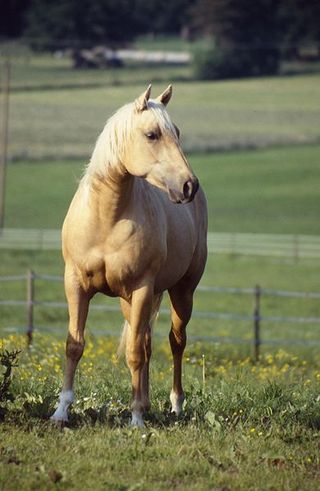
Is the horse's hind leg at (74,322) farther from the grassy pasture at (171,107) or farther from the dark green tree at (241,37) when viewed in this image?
the dark green tree at (241,37)

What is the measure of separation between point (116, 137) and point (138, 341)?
137 centimetres

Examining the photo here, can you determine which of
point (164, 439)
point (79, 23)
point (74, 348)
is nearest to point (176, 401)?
point (74, 348)

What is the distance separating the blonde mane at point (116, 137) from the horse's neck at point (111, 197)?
67 millimetres

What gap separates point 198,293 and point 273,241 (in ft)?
48.7

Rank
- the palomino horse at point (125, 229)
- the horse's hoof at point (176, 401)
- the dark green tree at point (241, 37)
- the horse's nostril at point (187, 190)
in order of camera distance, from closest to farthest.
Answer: the horse's nostril at point (187, 190) < the palomino horse at point (125, 229) < the horse's hoof at point (176, 401) < the dark green tree at point (241, 37)

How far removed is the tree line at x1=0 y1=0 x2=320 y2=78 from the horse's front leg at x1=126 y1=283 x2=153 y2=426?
7589 cm

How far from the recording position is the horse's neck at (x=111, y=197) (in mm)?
8383

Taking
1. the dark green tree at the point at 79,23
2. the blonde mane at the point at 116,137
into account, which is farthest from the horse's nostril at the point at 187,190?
the dark green tree at the point at 79,23

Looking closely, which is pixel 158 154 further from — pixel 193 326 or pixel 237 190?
pixel 237 190

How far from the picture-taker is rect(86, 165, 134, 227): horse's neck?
27.5ft

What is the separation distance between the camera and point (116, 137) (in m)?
8.34

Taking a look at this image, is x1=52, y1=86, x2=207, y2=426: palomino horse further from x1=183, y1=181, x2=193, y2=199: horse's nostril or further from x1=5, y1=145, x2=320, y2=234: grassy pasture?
x1=5, y1=145, x2=320, y2=234: grassy pasture

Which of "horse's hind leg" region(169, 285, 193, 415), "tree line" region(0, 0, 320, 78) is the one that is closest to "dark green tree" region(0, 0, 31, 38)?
"tree line" region(0, 0, 320, 78)

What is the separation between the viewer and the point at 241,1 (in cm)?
8781
